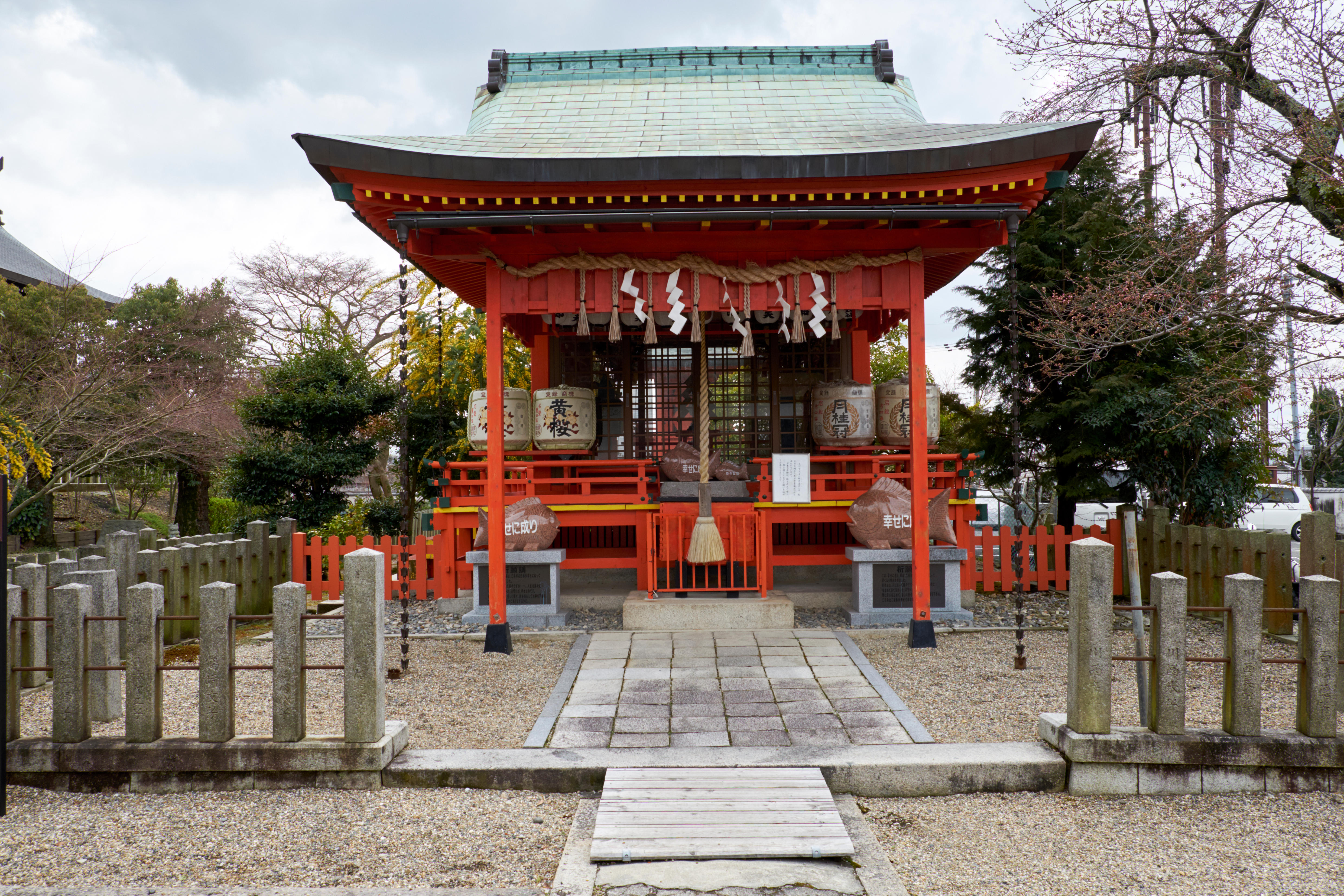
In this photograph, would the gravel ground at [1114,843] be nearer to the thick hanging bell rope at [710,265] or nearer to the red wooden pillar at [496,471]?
the red wooden pillar at [496,471]

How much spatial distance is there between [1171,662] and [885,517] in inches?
153

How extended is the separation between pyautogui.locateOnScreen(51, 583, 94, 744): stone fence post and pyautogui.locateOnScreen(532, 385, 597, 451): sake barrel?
16.5 ft

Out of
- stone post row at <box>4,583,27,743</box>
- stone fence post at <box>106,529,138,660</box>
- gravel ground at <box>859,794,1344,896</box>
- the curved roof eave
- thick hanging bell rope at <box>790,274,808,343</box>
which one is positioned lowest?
gravel ground at <box>859,794,1344,896</box>

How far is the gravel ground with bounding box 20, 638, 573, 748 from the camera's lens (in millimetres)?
4770

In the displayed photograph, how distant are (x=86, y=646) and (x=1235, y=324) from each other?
941cm

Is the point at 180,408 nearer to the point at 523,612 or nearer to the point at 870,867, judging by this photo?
the point at 523,612

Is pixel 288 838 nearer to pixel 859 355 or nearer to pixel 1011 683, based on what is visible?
pixel 1011 683

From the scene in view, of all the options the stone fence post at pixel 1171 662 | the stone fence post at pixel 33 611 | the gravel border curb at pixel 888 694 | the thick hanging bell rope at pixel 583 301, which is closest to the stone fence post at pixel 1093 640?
the stone fence post at pixel 1171 662

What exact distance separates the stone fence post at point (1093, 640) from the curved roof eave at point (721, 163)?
12.0ft

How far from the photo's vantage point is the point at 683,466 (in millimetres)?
8961

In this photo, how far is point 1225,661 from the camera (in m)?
3.99

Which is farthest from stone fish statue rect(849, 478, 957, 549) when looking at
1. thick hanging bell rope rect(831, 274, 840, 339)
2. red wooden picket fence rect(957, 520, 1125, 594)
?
thick hanging bell rope rect(831, 274, 840, 339)

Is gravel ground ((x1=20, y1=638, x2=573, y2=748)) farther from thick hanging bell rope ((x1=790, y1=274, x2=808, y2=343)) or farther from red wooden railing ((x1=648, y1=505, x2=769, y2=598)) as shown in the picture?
thick hanging bell rope ((x1=790, y1=274, x2=808, y2=343))

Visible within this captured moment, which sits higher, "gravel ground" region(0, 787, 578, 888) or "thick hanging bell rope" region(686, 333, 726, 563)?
"thick hanging bell rope" region(686, 333, 726, 563)
